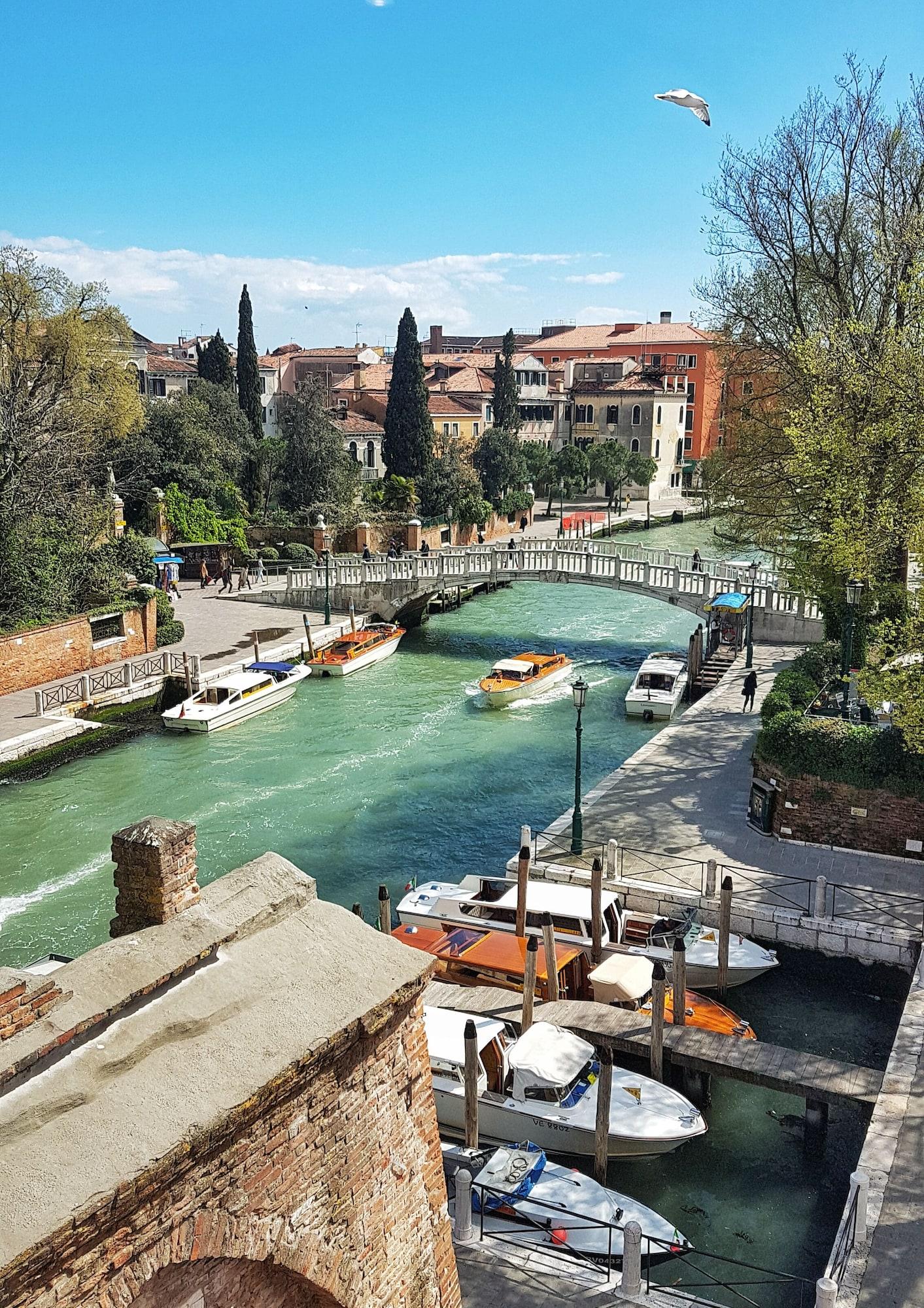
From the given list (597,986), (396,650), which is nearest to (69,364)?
(396,650)

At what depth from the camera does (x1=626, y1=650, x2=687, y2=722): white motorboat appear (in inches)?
970

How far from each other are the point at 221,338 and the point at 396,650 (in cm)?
2696

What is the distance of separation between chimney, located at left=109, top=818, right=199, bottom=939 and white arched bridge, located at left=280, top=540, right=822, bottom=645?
81.2ft

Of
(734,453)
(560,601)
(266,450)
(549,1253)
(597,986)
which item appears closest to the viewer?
(549,1253)

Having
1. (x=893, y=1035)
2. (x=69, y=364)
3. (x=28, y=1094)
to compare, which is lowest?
(x=893, y=1035)

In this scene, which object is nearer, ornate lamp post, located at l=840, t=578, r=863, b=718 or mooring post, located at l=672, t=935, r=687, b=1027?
mooring post, located at l=672, t=935, r=687, b=1027

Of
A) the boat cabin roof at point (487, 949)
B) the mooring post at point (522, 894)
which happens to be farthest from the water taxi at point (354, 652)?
the mooring post at point (522, 894)

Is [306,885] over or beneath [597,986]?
over

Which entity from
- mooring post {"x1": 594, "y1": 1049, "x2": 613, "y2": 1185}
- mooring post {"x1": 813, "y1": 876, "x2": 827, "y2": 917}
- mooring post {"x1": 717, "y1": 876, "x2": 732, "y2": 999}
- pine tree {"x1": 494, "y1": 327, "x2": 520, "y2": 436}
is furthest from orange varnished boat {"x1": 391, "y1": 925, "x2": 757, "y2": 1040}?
pine tree {"x1": 494, "y1": 327, "x2": 520, "y2": 436}

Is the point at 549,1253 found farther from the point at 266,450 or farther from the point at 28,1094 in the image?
the point at 266,450

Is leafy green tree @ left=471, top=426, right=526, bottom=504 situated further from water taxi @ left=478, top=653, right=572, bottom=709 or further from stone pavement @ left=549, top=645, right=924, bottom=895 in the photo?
stone pavement @ left=549, top=645, right=924, bottom=895

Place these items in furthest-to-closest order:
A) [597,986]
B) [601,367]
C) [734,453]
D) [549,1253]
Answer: [601,367], [734,453], [597,986], [549,1253]

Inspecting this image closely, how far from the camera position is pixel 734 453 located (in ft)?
78.4

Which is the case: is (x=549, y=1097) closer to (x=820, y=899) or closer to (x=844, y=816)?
(x=820, y=899)
